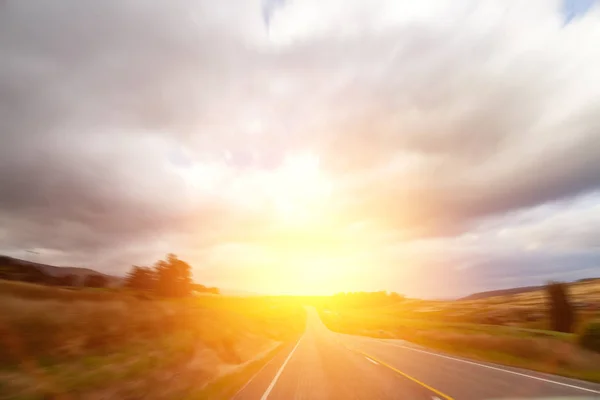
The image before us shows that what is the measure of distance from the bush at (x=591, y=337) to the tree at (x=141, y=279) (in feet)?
115

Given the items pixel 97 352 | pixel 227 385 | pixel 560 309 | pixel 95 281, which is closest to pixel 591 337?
→ pixel 227 385

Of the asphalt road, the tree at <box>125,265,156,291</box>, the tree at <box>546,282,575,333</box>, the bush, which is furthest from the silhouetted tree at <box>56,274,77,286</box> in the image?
the tree at <box>546,282,575,333</box>

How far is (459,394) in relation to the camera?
10.7 meters

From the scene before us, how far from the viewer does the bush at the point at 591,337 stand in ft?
67.2

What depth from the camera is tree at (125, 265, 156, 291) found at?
3484 centimetres

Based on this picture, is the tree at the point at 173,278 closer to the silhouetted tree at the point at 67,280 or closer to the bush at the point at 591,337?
the silhouetted tree at the point at 67,280

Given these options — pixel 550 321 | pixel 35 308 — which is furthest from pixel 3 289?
pixel 550 321

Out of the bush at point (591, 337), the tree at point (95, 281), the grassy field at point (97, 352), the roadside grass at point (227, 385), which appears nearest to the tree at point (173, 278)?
the tree at point (95, 281)

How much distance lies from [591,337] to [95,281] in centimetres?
3441

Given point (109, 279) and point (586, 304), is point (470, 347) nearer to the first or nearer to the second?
point (109, 279)

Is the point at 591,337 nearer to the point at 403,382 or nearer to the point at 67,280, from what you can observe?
the point at 403,382

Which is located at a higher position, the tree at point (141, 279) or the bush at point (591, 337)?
the tree at point (141, 279)

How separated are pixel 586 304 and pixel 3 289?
75.6 m

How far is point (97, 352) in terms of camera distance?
1489 centimetres
